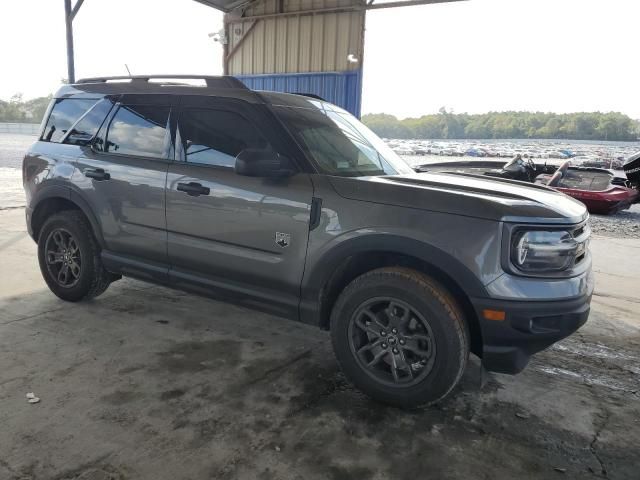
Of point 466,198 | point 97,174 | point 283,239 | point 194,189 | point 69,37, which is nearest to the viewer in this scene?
point 466,198

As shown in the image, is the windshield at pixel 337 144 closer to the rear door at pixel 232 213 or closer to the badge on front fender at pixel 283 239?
the rear door at pixel 232 213

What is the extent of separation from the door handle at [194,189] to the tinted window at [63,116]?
1.39 m

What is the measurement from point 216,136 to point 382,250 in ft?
4.86

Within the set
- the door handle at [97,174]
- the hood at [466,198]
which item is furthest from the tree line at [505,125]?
the hood at [466,198]

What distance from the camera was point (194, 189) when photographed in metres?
3.27

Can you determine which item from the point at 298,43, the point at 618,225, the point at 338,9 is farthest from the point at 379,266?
the point at 298,43

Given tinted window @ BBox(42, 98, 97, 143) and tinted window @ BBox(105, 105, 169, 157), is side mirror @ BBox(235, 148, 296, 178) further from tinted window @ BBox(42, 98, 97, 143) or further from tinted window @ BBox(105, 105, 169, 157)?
tinted window @ BBox(42, 98, 97, 143)

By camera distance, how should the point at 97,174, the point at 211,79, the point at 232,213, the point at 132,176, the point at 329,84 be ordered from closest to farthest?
the point at 232,213
the point at 211,79
the point at 132,176
the point at 97,174
the point at 329,84

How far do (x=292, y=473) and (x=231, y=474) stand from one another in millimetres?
273

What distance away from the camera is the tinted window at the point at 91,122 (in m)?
3.90

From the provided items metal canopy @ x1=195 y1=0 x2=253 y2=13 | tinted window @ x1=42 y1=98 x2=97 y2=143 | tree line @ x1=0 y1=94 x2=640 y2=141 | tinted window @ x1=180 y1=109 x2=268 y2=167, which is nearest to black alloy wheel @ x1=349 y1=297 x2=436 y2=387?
tinted window @ x1=180 y1=109 x2=268 y2=167

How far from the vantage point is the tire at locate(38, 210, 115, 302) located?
401 cm

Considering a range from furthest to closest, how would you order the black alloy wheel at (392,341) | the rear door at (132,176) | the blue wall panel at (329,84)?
the blue wall panel at (329,84)
the rear door at (132,176)
the black alloy wheel at (392,341)

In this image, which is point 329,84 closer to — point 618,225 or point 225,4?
point 225,4
